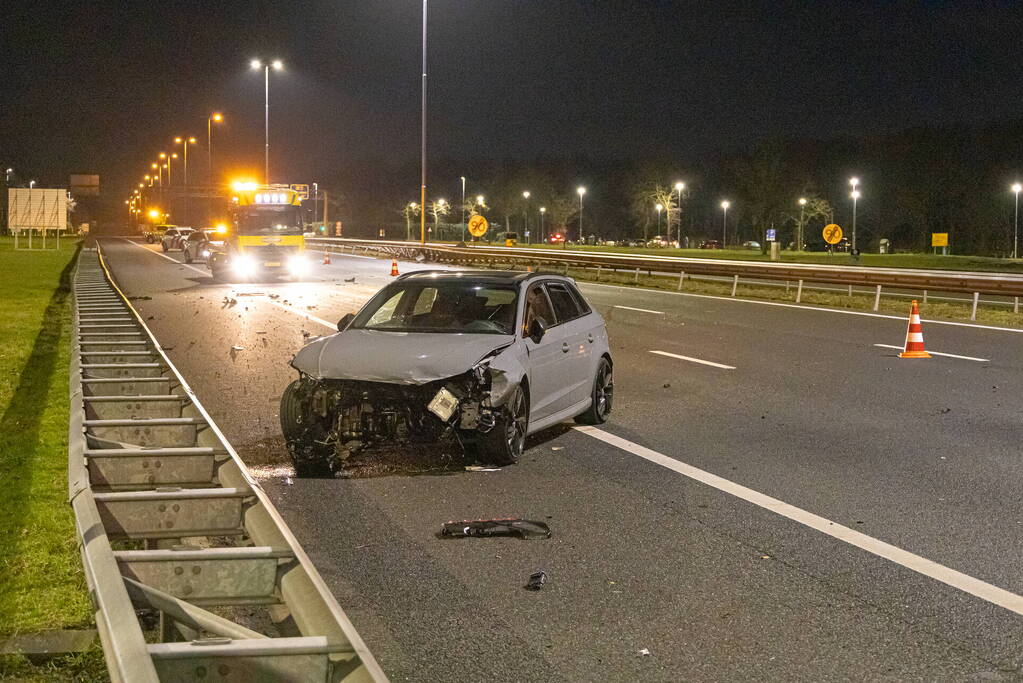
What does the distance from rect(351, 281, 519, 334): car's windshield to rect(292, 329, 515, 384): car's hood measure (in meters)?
0.38

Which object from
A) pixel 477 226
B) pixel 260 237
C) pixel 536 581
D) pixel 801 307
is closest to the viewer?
pixel 536 581

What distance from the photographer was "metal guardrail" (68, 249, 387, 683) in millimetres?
3496

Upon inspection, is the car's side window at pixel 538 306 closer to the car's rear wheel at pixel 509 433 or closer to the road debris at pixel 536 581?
the car's rear wheel at pixel 509 433

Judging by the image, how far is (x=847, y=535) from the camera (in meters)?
6.80

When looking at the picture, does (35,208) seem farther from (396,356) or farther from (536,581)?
(536,581)

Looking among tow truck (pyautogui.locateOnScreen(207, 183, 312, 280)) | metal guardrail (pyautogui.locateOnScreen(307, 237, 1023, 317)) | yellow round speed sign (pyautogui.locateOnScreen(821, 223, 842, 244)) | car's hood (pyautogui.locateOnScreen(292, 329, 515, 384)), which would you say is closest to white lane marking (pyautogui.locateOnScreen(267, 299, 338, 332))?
tow truck (pyautogui.locateOnScreen(207, 183, 312, 280))

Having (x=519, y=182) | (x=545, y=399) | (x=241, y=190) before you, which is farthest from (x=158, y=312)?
(x=519, y=182)

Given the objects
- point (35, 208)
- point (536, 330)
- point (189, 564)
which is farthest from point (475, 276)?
point (35, 208)

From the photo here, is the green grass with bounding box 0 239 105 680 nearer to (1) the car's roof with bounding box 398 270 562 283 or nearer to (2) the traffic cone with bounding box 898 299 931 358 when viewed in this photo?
(1) the car's roof with bounding box 398 270 562 283

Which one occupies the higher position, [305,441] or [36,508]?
[305,441]

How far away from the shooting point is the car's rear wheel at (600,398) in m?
10.7

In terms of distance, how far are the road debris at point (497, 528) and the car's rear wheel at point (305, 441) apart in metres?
1.78

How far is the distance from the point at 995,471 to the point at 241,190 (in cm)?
3285

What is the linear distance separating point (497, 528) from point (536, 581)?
3.56ft
